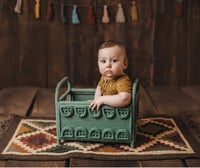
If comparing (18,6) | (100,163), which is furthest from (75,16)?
(100,163)

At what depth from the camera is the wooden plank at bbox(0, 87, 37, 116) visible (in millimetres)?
1728

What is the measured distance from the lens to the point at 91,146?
4.15 feet

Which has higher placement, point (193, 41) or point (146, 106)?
point (193, 41)

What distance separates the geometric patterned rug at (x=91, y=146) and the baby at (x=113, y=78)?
150 millimetres

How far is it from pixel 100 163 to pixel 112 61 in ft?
1.11

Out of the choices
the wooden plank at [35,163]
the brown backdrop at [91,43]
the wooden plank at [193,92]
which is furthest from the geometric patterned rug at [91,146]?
the brown backdrop at [91,43]

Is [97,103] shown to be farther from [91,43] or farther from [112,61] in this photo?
[91,43]

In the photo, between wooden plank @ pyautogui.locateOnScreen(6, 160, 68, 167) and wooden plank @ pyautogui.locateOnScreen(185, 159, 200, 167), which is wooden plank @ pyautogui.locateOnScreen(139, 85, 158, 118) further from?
wooden plank @ pyautogui.locateOnScreen(6, 160, 68, 167)

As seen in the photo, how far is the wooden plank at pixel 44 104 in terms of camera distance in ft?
5.56

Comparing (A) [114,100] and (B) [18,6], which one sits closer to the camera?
(A) [114,100]

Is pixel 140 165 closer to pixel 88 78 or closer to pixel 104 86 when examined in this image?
pixel 104 86

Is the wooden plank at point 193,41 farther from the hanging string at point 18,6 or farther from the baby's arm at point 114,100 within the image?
the baby's arm at point 114,100

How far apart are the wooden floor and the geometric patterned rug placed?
0.11 ft

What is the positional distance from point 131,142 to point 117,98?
6.4 inches
